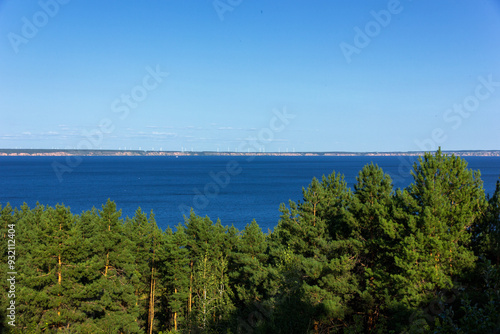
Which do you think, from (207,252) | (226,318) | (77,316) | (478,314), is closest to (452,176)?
(226,318)

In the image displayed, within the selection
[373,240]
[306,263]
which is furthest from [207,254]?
[373,240]

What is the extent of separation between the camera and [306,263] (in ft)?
56.4

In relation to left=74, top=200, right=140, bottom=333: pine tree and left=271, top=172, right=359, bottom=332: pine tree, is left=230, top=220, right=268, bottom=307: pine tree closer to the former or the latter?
left=271, top=172, right=359, bottom=332: pine tree

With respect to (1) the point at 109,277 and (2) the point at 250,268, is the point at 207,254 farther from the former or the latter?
(1) the point at 109,277

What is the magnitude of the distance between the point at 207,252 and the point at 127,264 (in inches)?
170

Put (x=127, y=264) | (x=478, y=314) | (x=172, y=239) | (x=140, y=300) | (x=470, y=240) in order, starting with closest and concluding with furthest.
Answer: (x=478, y=314)
(x=470, y=240)
(x=127, y=264)
(x=172, y=239)
(x=140, y=300)

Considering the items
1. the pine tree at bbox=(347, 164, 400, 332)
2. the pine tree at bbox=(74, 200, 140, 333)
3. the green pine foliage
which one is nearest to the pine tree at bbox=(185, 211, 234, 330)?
the green pine foliage

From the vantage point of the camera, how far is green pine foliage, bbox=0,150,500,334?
46.9 feet

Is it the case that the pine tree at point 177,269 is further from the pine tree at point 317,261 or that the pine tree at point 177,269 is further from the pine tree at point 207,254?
the pine tree at point 317,261

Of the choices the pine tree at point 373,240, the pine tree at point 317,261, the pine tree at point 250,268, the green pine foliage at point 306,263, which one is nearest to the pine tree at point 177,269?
the green pine foliage at point 306,263

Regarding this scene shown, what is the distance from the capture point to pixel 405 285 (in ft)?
46.6

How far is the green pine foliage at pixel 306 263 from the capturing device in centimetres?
1430

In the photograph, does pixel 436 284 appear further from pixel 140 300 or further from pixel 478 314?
pixel 140 300

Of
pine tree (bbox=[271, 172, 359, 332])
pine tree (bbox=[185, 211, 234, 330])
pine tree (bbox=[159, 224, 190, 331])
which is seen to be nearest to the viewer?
pine tree (bbox=[271, 172, 359, 332])
